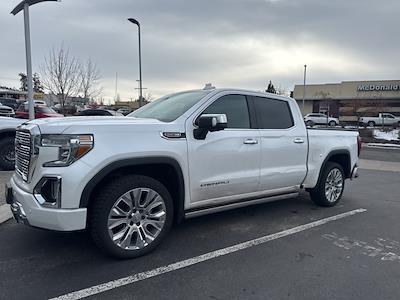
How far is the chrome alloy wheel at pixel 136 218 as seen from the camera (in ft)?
12.3

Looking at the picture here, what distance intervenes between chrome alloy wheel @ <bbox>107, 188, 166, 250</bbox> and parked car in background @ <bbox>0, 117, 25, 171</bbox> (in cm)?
590

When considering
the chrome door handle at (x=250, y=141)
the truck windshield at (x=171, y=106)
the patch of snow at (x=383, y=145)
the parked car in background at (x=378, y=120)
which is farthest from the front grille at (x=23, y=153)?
the parked car in background at (x=378, y=120)

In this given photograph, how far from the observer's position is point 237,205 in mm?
4855

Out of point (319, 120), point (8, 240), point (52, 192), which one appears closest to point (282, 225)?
point (52, 192)

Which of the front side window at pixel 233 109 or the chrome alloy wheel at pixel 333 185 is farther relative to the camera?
the chrome alloy wheel at pixel 333 185

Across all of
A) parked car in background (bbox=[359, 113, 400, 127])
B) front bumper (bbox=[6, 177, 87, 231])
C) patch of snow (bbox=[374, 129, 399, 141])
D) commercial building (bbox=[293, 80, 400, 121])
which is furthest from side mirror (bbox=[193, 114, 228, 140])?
commercial building (bbox=[293, 80, 400, 121])

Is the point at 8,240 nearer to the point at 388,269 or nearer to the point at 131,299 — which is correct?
the point at 131,299

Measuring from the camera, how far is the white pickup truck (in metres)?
3.47

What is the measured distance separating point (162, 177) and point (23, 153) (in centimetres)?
148

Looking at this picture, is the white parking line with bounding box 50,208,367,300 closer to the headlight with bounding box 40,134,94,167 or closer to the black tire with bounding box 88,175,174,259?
the black tire with bounding box 88,175,174,259

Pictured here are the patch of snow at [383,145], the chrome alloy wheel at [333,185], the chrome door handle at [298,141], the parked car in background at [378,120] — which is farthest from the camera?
the parked car in background at [378,120]

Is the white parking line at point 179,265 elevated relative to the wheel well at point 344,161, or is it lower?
lower

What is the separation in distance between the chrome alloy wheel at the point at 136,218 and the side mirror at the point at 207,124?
841 millimetres

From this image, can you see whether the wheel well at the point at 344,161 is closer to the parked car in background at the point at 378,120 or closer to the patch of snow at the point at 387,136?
the patch of snow at the point at 387,136
